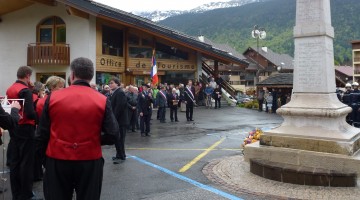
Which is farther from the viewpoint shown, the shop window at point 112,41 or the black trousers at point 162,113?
the shop window at point 112,41

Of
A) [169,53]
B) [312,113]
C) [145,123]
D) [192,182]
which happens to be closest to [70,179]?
[192,182]

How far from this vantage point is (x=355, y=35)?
11231 centimetres

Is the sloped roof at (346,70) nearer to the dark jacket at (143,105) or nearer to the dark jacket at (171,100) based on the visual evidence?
the dark jacket at (171,100)

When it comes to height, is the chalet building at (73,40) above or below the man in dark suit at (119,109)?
above

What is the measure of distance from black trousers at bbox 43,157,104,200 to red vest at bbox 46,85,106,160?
0.21 ft

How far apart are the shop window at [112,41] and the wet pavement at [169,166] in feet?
35.3

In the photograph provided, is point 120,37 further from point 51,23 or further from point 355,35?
point 355,35

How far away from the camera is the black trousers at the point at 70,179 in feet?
10.5

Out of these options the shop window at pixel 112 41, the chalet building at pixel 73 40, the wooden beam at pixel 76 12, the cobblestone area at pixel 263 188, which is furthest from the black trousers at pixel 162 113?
the cobblestone area at pixel 263 188

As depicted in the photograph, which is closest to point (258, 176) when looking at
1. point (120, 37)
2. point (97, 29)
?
point (97, 29)

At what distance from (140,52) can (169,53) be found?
9.13 ft

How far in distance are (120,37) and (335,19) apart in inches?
4791

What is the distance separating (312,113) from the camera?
6.90 metres

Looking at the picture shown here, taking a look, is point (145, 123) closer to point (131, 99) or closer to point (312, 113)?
point (131, 99)
